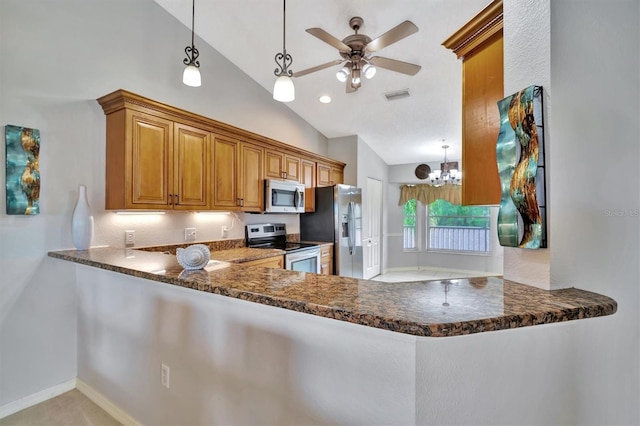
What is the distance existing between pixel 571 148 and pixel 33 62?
10.6 ft

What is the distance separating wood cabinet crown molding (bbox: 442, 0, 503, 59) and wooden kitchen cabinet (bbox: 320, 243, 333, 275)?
9.97 ft

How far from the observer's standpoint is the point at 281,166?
13.1ft

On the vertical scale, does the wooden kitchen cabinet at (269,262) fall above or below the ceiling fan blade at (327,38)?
below

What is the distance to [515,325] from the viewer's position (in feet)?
2.54

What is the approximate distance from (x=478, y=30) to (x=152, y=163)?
8.08ft

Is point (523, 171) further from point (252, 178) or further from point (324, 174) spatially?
point (324, 174)

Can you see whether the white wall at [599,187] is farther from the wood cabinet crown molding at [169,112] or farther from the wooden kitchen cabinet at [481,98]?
the wood cabinet crown molding at [169,112]

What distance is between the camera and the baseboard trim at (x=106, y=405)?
182cm

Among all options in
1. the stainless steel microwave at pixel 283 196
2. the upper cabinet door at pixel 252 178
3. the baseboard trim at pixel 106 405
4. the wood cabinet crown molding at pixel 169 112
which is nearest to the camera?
the baseboard trim at pixel 106 405

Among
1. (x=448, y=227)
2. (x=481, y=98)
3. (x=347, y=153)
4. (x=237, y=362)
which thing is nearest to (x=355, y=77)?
(x=481, y=98)

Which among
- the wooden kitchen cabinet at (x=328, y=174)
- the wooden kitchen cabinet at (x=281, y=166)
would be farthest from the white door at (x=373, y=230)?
the wooden kitchen cabinet at (x=281, y=166)

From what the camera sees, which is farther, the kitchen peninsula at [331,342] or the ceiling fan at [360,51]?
the ceiling fan at [360,51]

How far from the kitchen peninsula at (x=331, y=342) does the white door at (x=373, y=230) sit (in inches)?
170

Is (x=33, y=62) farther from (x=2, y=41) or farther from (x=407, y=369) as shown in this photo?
(x=407, y=369)
